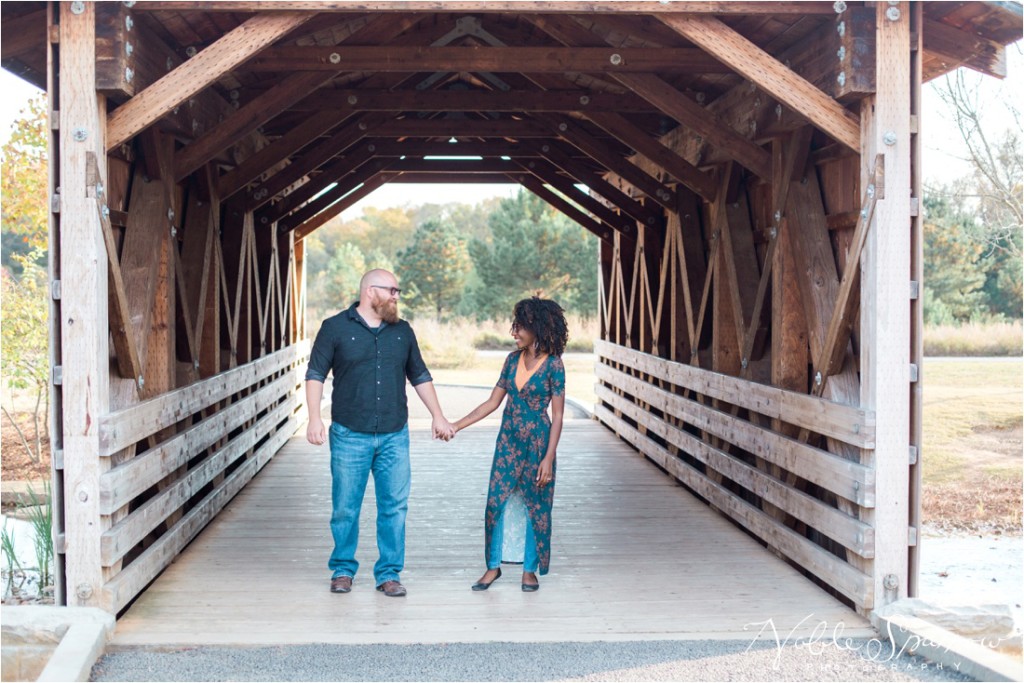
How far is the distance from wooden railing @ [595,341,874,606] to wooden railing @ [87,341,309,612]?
3307 mm

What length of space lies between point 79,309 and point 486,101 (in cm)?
456

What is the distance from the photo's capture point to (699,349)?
29.7ft

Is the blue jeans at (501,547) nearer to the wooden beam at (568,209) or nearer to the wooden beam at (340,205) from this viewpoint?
the wooden beam at (568,209)

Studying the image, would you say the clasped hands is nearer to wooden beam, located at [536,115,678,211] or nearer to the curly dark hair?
the curly dark hair

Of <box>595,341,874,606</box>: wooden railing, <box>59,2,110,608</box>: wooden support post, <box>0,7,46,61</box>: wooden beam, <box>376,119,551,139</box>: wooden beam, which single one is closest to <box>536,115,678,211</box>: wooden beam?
<box>376,119,551,139</box>: wooden beam

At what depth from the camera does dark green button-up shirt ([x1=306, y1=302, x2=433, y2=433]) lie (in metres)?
5.43

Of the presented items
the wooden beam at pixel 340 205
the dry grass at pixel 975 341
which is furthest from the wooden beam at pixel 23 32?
the dry grass at pixel 975 341

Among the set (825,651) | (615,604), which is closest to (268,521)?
(615,604)

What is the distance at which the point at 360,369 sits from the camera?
17.9ft

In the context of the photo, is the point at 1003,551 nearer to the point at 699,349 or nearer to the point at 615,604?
the point at 699,349

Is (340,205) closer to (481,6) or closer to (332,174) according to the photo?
(332,174)

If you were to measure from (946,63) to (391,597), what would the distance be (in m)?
4.04

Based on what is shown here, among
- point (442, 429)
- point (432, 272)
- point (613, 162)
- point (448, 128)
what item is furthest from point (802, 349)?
point (432, 272)

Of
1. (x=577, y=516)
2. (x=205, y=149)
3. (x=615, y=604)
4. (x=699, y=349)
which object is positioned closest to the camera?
(x=615, y=604)
